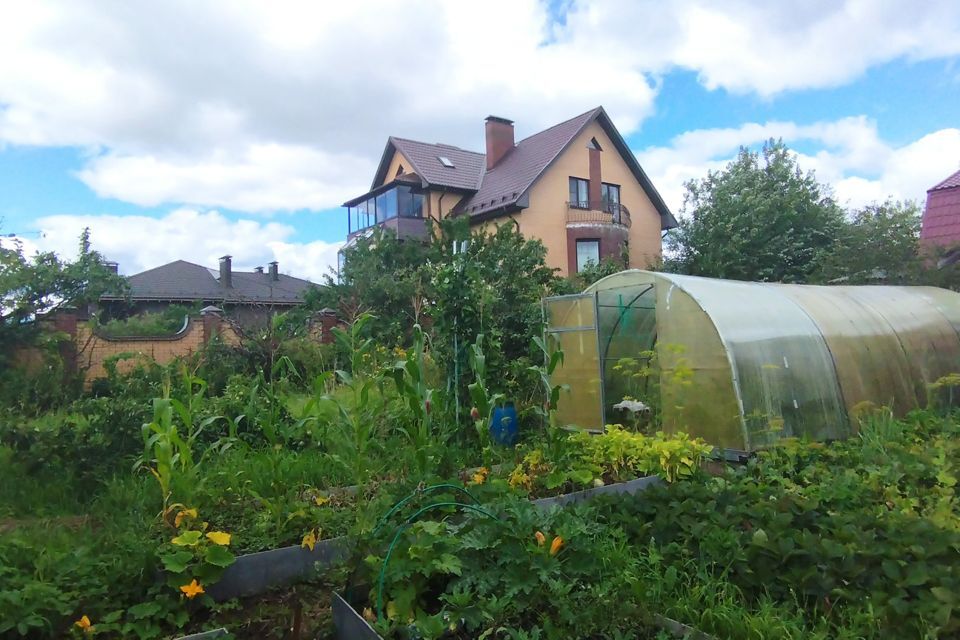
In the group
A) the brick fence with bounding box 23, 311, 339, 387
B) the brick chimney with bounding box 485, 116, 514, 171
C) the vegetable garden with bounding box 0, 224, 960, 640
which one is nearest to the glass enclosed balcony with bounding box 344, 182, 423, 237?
the brick chimney with bounding box 485, 116, 514, 171

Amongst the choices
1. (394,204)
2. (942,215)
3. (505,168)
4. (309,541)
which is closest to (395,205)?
(394,204)

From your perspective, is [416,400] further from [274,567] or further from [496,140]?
[496,140]

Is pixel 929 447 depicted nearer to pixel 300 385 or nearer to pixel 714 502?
pixel 714 502

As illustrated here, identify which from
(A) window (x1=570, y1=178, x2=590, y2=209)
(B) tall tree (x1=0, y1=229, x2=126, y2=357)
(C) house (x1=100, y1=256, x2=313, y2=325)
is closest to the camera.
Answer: (B) tall tree (x1=0, y1=229, x2=126, y2=357)

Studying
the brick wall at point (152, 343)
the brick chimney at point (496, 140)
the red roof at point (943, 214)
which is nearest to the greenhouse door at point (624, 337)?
the brick wall at point (152, 343)

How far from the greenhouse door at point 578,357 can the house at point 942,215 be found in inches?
354

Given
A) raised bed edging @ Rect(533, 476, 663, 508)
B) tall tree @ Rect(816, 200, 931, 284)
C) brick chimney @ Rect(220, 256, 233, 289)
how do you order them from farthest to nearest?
brick chimney @ Rect(220, 256, 233, 289), tall tree @ Rect(816, 200, 931, 284), raised bed edging @ Rect(533, 476, 663, 508)

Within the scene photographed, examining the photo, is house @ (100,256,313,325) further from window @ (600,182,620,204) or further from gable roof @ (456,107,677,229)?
window @ (600,182,620,204)

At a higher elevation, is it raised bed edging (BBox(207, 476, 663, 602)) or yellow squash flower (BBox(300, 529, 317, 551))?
yellow squash flower (BBox(300, 529, 317, 551))

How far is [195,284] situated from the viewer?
103 feet

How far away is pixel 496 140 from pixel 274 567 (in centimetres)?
2475

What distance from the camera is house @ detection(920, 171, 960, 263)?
1288cm

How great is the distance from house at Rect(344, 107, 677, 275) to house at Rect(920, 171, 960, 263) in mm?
9693

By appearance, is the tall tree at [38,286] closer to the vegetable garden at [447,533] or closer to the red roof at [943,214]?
the vegetable garden at [447,533]
